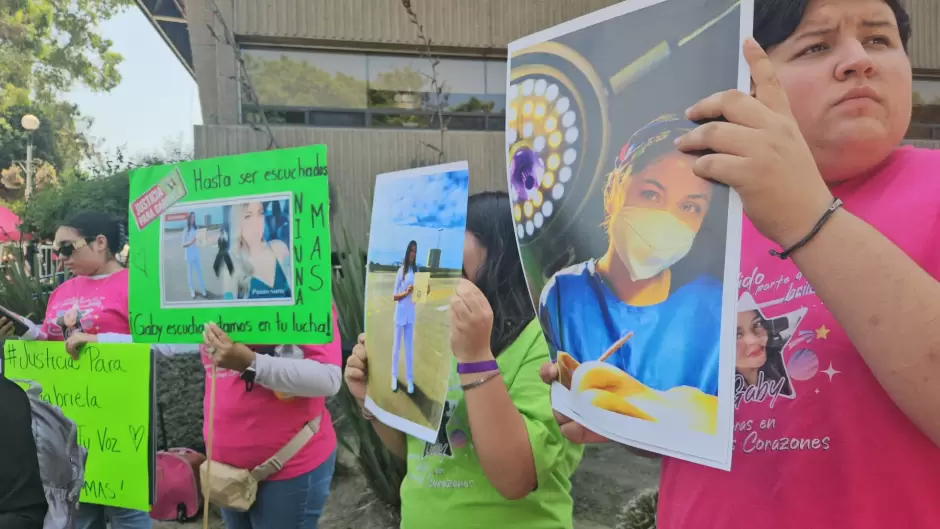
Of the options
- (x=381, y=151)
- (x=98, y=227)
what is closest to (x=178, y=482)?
(x=98, y=227)

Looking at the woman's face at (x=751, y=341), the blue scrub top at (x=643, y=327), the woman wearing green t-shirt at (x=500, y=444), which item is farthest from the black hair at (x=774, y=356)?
the woman wearing green t-shirt at (x=500, y=444)

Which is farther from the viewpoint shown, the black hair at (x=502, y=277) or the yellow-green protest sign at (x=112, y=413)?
the yellow-green protest sign at (x=112, y=413)

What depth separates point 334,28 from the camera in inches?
342

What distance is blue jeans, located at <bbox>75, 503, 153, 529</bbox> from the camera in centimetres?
260

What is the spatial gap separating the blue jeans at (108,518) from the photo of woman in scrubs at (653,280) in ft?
8.22

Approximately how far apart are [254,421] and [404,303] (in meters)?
1.03

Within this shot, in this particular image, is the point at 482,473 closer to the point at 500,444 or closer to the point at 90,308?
the point at 500,444

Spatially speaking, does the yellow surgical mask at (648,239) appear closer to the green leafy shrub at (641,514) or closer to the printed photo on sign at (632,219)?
the printed photo on sign at (632,219)

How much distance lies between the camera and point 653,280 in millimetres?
834

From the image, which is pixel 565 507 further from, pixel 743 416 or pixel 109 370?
pixel 109 370

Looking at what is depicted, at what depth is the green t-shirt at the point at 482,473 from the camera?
4.66 feet

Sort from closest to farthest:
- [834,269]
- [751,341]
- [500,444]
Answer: [834,269] → [751,341] → [500,444]

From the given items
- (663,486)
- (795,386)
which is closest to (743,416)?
(795,386)

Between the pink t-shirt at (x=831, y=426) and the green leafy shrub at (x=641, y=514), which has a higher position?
the pink t-shirt at (x=831, y=426)
